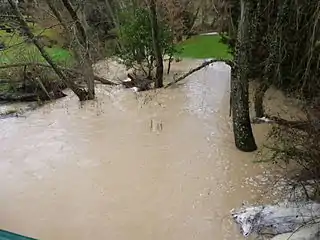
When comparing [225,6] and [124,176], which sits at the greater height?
[225,6]

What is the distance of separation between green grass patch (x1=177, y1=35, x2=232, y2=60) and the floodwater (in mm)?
6108

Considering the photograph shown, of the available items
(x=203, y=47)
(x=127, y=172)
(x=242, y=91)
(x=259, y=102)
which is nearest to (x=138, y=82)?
(x=259, y=102)

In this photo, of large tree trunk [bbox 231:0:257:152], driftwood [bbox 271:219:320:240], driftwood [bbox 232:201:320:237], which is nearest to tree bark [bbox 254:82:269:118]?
large tree trunk [bbox 231:0:257:152]

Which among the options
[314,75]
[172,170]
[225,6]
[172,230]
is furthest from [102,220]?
[225,6]

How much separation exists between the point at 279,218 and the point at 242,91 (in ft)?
8.72

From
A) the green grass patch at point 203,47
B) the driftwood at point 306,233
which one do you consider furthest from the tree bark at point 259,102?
the green grass patch at point 203,47

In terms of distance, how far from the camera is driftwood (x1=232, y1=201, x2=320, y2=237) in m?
5.69

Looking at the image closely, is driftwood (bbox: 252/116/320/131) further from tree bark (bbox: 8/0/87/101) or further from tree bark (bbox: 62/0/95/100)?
tree bark (bbox: 8/0/87/101)

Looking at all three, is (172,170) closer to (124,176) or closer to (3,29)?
(124,176)

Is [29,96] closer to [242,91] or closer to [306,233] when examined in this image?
[242,91]

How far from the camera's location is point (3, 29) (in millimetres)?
11797

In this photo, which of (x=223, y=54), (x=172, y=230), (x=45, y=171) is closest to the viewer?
(x=172, y=230)

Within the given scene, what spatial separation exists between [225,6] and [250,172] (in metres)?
5.19

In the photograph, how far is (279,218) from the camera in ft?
19.0
